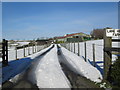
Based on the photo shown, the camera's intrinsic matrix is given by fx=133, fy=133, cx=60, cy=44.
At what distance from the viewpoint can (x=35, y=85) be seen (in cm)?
453

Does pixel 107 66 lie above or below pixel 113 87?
above

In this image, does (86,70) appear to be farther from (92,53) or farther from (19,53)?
(19,53)

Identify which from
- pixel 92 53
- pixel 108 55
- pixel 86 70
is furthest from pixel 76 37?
pixel 108 55

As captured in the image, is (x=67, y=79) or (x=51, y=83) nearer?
(x=51, y=83)

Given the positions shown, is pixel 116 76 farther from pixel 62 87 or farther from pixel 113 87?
pixel 62 87

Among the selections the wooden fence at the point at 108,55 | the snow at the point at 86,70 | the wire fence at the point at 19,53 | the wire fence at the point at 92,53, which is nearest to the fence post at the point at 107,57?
the wooden fence at the point at 108,55

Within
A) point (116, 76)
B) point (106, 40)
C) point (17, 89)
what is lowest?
point (17, 89)

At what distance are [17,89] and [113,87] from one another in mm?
3025

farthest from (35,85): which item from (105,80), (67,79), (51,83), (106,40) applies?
(106,40)

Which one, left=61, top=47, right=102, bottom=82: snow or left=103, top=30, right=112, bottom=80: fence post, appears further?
left=61, top=47, right=102, bottom=82: snow

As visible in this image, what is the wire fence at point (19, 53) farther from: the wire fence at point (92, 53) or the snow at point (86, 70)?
the snow at point (86, 70)

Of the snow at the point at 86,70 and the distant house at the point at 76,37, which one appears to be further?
the distant house at the point at 76,37

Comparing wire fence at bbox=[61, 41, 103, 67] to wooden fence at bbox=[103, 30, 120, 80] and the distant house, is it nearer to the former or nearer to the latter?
wooden fence at bbox=[103, 30, 120, 80]

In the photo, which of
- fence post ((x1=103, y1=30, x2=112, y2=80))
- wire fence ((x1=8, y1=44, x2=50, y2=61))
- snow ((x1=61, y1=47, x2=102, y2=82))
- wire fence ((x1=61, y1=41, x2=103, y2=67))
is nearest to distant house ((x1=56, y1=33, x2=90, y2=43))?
wire fence ((x1=8, y1=44, x2=50, y2=61))
